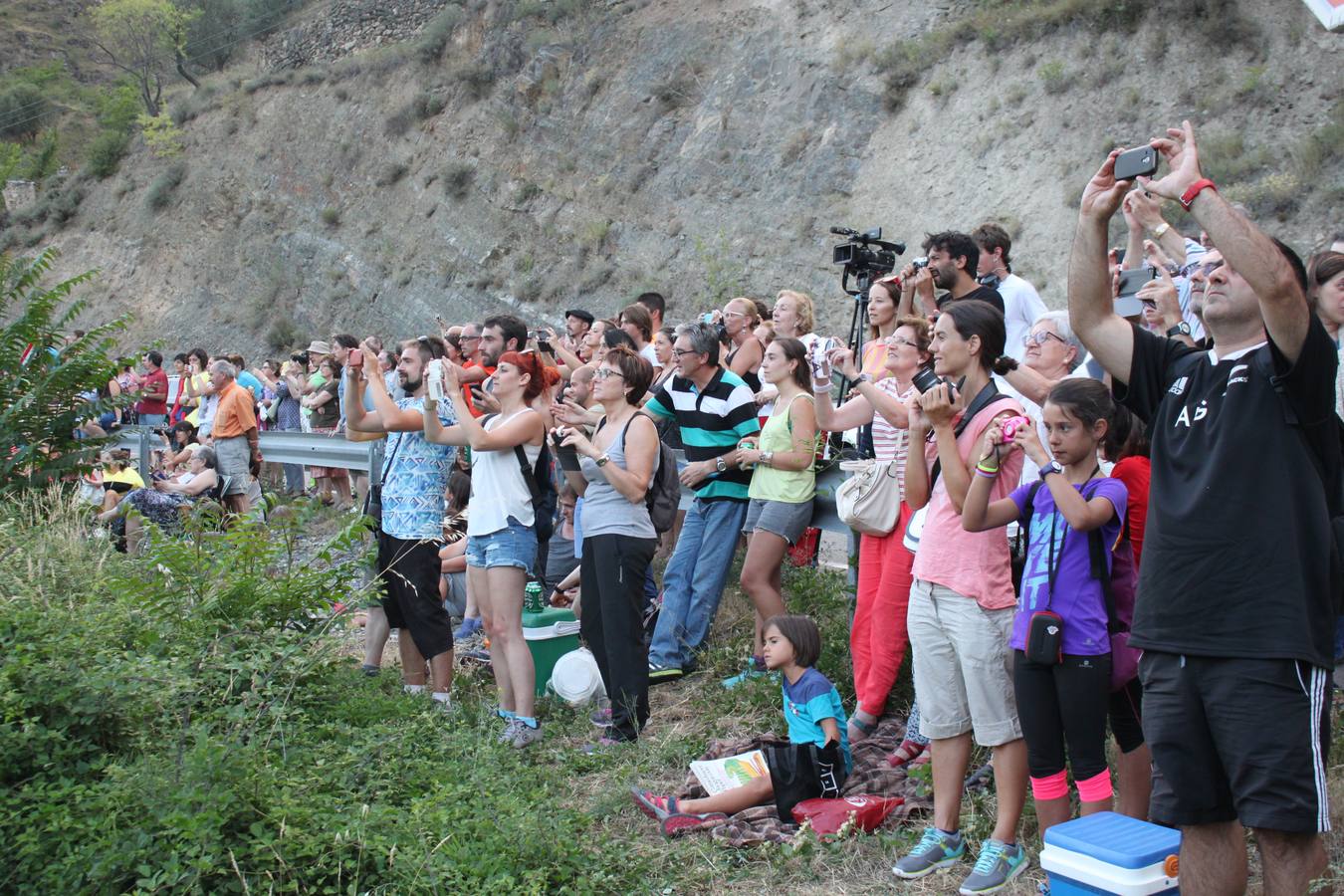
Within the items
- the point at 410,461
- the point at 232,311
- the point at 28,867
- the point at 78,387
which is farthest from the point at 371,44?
the point at 28,867

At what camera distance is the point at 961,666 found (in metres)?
4.61

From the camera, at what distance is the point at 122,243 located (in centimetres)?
3684

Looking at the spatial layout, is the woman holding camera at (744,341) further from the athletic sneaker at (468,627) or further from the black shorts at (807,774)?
the black shorts at (807,774)

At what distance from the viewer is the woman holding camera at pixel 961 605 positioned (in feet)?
14.6

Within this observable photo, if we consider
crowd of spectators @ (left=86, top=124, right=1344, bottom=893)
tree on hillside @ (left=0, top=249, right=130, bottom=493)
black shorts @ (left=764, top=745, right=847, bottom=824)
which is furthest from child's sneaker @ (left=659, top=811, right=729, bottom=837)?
tree on hillside @ (left=0, top=249, right=130, bottom=493)

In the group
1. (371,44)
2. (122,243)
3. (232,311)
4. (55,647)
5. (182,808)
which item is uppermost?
(371,44)

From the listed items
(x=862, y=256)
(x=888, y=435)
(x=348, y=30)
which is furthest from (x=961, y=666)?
(x=348, y=30)

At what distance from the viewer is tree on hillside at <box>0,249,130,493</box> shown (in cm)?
1016

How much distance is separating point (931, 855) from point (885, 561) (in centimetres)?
162

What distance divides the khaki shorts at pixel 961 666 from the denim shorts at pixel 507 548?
2450 mm

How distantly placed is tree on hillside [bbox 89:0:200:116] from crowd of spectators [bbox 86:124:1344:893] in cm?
4327

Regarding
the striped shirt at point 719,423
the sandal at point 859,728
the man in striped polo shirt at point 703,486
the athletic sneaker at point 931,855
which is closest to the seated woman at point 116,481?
the man in striped polo shirt at point 703,486

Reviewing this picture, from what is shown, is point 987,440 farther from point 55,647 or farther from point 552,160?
point 552,160

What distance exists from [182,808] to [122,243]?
1444 inches
